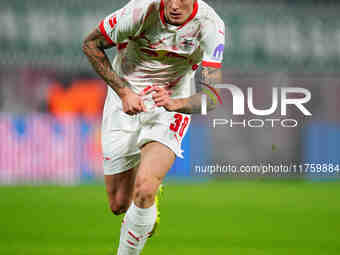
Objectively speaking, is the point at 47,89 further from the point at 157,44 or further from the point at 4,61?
the point at 157,44

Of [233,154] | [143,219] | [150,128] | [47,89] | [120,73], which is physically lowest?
[233,154]

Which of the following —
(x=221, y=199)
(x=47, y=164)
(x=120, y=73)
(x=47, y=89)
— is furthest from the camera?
(x=47, y=89)

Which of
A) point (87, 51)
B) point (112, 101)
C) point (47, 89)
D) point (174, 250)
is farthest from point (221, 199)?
point (47, 89)

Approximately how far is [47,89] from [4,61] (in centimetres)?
262

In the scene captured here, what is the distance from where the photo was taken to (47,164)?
15.1 m

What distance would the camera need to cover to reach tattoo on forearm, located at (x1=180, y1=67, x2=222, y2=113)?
4934mm

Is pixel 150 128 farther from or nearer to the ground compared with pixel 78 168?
farther from the ground

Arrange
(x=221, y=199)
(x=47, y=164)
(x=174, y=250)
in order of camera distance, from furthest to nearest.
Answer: (x=47, y=164) → (x=221, y=199) → (x=174, y=250)

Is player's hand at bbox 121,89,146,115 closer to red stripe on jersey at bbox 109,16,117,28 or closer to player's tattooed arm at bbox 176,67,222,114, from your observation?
player's tattooed arm at bbox 176,67,222,114

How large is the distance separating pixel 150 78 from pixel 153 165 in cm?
99

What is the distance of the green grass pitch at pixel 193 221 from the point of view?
7.16 meters

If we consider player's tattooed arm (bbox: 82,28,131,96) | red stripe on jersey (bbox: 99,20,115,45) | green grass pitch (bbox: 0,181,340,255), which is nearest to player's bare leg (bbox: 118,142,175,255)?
player's tattooed arm (bbox: 82,28,131,96)

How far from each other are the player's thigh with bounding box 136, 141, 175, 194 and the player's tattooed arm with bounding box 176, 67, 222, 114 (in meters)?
0.42

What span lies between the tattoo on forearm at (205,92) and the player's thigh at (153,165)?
418mm
